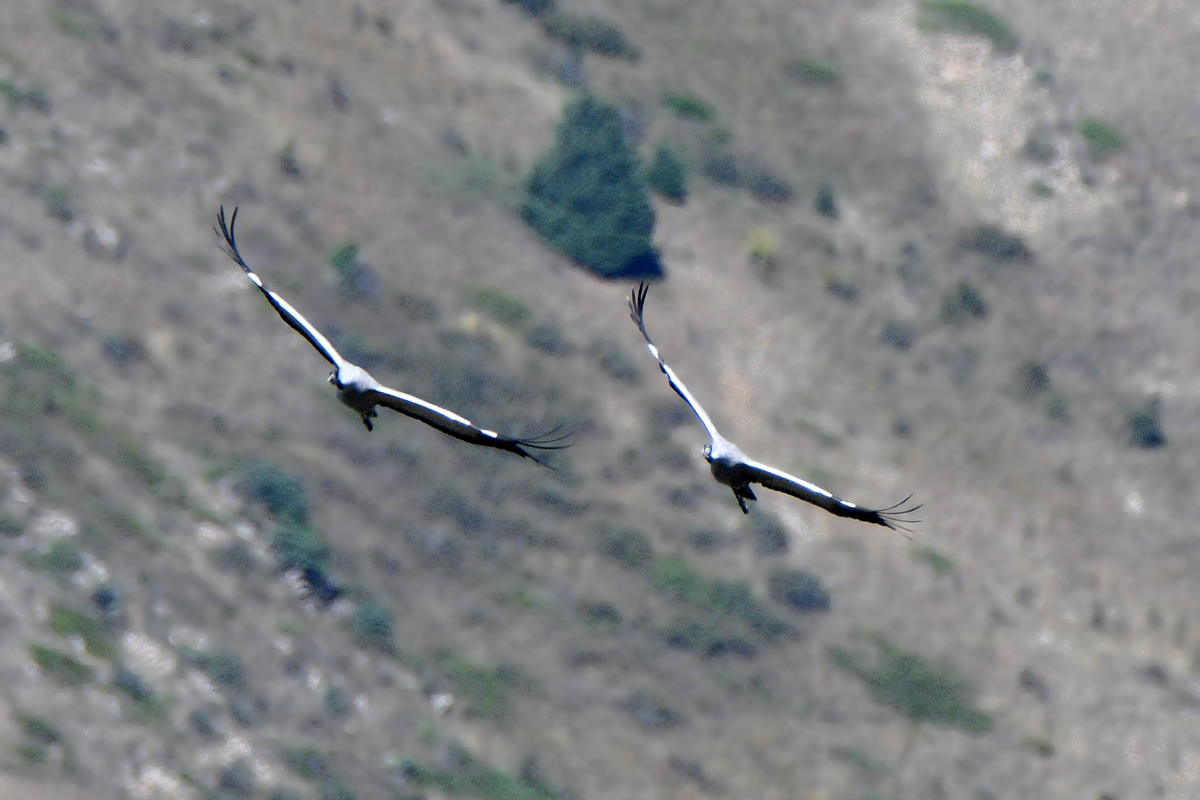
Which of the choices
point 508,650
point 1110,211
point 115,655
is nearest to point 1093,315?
point 1110,211

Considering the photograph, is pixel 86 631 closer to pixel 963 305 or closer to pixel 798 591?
pixel 798 591

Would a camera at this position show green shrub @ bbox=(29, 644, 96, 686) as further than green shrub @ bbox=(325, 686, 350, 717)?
No

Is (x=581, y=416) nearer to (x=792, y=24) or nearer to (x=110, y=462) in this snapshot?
(x=110, y=462)

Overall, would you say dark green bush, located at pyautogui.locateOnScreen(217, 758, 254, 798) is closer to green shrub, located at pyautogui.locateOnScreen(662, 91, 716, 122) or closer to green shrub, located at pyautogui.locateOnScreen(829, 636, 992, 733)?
green shrub, located at pyautogui.locateOnScreen(829, 636, 992, 733)

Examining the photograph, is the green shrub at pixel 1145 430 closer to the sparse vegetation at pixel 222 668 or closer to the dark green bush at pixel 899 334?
the dark green bush at pixel 899 334

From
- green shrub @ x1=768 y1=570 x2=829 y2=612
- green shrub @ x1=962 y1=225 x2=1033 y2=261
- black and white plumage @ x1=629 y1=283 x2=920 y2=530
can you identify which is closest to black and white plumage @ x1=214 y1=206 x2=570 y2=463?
black and white plumage @ x1=629 y1=283 x2=920 y2=530

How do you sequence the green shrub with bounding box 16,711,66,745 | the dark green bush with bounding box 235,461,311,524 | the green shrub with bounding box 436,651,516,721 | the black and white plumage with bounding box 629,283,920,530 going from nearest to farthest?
the black and white plumage with bounding box 629,283,920,530 < the green shrub with bounding box 16,711,66,745 < the green shrub with bounding box 436,651,516,721 < the dark green bush with bounding box 235,461,311,524

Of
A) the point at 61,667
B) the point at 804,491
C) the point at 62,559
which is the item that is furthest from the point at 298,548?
the point at 804,491
